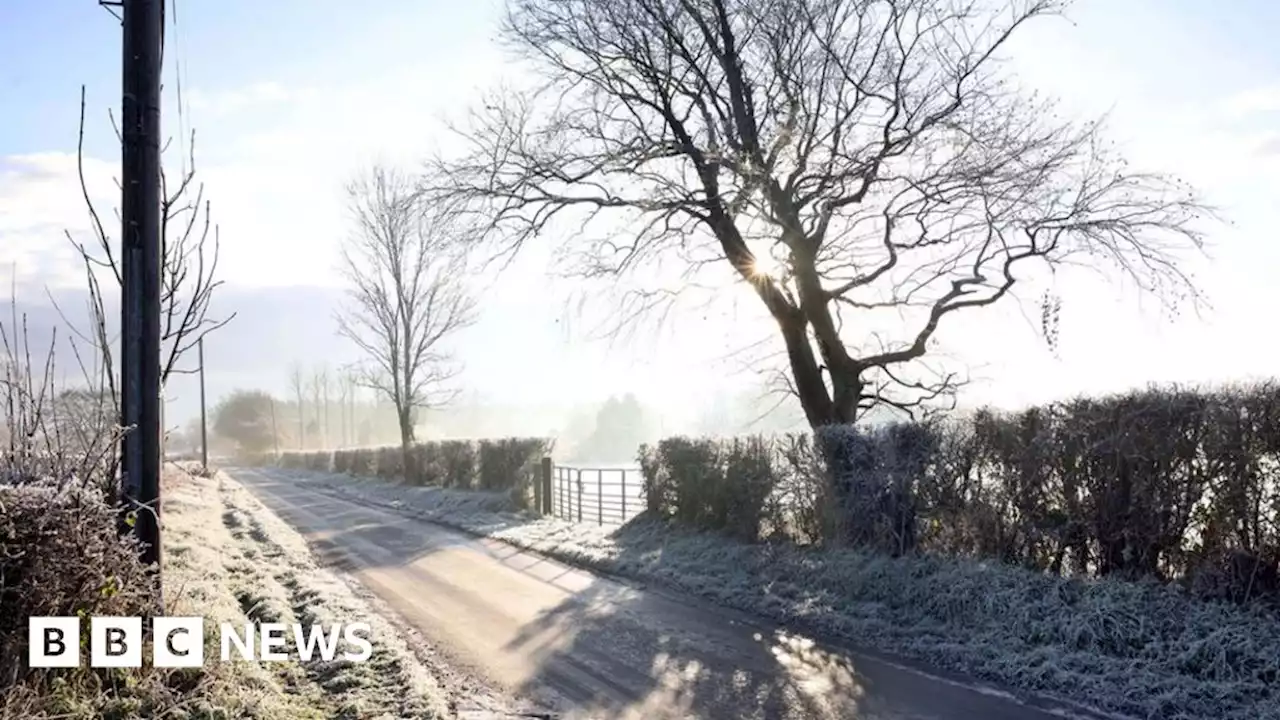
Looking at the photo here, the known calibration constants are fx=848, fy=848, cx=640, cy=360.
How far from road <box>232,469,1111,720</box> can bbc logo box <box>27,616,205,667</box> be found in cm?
221

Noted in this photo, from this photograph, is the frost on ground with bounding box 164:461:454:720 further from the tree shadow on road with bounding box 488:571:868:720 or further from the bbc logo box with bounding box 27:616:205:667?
the tree shadow on road with bounding box 488:571:868:720

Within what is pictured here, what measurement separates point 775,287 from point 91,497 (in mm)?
10959

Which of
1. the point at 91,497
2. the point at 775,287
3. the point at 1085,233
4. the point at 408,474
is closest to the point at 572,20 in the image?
the point at 775,287

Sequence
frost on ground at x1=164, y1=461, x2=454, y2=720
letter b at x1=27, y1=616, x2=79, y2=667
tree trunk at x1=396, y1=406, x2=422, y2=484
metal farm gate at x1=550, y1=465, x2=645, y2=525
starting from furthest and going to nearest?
tree trunk at x1=396, y1=406, x2=422, y2=484, metal farm gate at x1=550, y1=465, x2=645, y2=525, frost on ground at x1=164, y1=461, x2=454, y2=720, letter b at x1=27, y1=616, x2=79, y2=667

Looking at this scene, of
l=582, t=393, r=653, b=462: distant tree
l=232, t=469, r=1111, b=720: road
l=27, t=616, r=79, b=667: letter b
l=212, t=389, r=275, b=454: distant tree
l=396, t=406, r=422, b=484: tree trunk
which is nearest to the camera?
l=27, t=616, r=79, b=667: letter b

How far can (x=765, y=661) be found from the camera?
280 inches

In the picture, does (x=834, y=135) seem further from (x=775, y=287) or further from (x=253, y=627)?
(x=253, y=627)

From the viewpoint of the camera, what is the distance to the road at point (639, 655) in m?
5.91

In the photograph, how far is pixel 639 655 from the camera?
7266 mm

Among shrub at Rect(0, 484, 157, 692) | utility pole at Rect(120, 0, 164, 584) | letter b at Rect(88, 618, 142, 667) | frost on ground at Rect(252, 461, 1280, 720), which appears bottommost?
frost on ground at Rect(252, 461, 1280, 720)

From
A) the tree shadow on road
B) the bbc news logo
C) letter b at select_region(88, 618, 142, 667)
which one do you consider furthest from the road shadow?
letter b at select_region(88, 618, 142, 667)

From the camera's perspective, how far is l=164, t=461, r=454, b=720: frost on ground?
212 inches

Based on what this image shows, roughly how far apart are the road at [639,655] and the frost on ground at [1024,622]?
0.44 m

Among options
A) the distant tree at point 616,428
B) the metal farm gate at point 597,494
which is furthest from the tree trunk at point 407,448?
the distant tree at point 616,428
